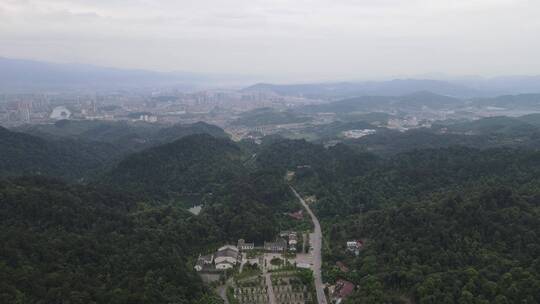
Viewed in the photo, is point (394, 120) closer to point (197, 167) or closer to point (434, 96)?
point (434, 96)

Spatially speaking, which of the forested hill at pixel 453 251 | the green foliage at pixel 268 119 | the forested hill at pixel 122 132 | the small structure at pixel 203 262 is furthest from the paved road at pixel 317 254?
the green foliage at pixel 268 119

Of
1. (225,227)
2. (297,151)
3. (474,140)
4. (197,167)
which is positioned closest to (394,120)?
(474,140)

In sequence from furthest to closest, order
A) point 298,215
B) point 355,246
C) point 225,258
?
1. point 298,215
2. point 355,246
3. point 225,258

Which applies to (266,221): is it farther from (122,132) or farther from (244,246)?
(122,132)

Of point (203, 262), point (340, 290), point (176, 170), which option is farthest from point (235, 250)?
point (176, 170)

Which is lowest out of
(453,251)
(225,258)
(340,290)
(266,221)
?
(340,290)

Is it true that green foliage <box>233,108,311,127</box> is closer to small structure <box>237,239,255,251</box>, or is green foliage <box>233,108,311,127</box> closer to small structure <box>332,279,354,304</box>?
small structure <box>237,239,255,251</box>

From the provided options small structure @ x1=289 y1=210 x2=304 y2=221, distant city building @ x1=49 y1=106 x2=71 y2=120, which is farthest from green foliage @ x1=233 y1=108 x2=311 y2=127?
small structure @ x1=289 y1=210 x2=304 y2=221
